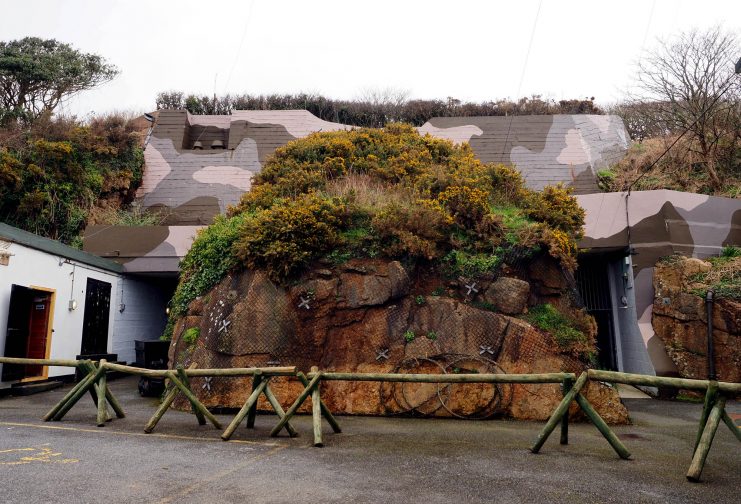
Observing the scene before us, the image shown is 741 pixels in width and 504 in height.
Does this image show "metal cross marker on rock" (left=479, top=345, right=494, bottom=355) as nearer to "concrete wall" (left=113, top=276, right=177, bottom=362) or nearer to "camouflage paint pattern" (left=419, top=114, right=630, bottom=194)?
"concrete wall" (left=113, top=276, right=177, bottom=362)

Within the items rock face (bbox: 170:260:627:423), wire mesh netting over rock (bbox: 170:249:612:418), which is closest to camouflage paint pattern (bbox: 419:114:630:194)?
wire mesh netting over rock (bbox: 170:249:612:418)

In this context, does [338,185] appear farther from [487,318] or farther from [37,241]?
[37,241]

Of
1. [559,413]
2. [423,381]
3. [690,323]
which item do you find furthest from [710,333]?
[423,381]

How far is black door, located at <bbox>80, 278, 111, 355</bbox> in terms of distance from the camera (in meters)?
14.5

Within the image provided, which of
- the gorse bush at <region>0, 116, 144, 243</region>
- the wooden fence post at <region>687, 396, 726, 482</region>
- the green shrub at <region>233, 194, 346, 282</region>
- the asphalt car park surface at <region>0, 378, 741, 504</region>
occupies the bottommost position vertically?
the asphalt car park surface at <region>0, 378, 741, 504</region>

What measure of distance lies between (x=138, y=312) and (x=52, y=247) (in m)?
4.81

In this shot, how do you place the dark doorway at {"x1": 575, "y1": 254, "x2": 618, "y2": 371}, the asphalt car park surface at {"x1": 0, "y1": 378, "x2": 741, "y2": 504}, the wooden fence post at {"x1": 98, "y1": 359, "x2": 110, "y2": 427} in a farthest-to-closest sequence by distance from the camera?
the dark doorway at {"x1": 575, "y1": 254, "x2": 618, "y2": 371}, the wooden fence post at {"x1": 98, "y1": 359, "x2": 110, "y2": 427}, the asphalt car park surface at {"x1": 0, "y1": 378, "x2": 741, "y2": 504}

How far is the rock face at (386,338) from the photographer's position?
31.5 feet

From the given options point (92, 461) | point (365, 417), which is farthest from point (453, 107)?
point (92, 461)

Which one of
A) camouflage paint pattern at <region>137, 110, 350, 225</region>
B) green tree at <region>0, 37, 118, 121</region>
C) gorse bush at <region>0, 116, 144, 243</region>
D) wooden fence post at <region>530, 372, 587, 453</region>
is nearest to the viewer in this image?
wooden fence post at <region>530, 372, 587, 453</region>

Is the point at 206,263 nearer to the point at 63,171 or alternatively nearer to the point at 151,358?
the point at 151,358

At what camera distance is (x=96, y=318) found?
49.1ft

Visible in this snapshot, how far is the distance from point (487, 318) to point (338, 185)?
5178 millimetres

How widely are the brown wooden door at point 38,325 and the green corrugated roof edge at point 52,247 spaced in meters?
1.07
